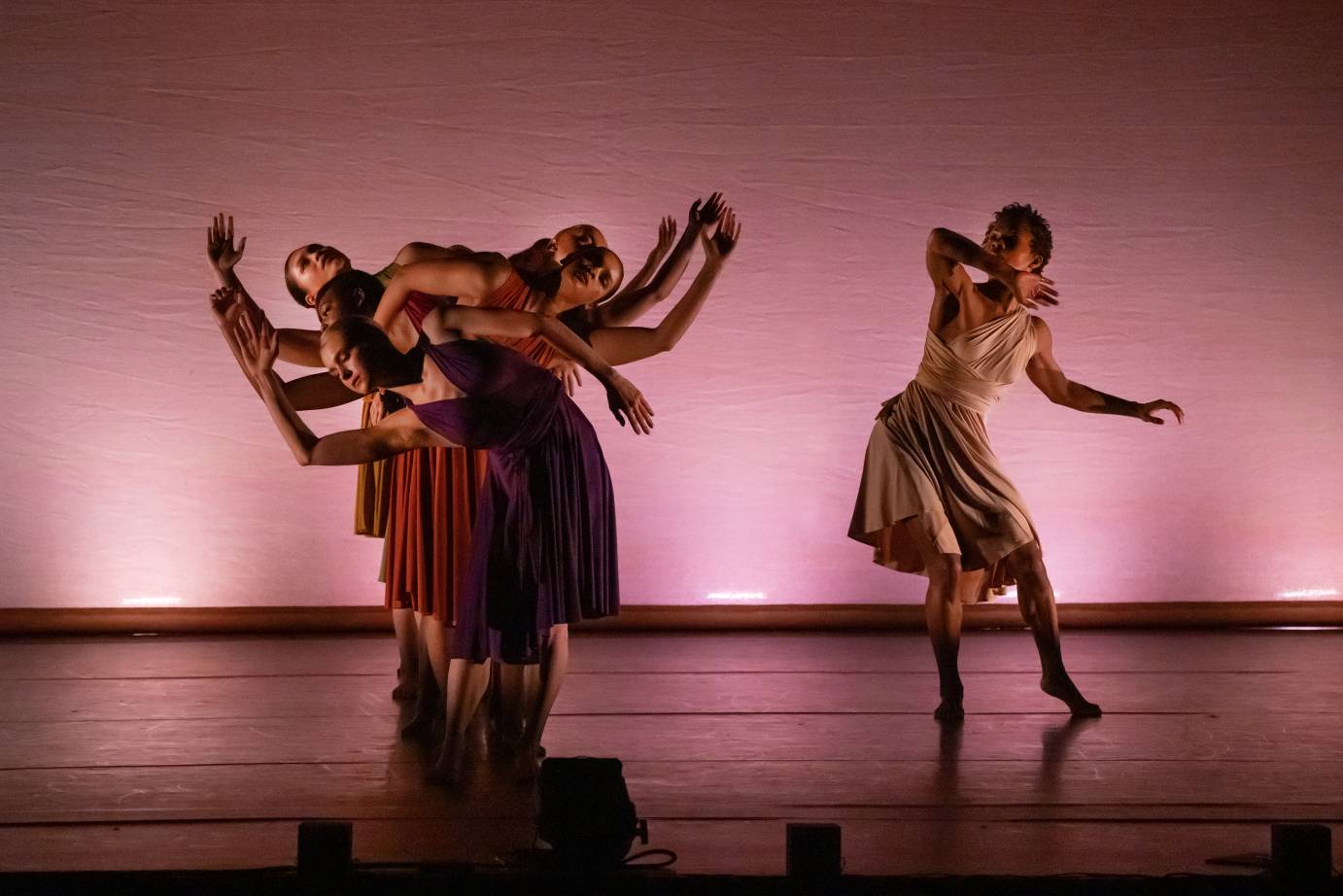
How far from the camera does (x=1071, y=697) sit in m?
3.84

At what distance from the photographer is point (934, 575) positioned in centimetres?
401

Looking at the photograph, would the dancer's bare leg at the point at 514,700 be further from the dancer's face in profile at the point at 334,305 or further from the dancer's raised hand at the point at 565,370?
the dancer's face in profile at the point at 334,305

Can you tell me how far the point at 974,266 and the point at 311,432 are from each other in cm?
185

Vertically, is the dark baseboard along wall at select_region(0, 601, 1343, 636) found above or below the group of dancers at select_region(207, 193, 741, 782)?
below

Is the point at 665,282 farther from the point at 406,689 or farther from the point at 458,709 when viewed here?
the point at 406,689

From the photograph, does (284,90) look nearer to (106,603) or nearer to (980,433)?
(106,603)

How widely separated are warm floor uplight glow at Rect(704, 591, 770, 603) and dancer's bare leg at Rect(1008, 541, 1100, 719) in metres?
2.01

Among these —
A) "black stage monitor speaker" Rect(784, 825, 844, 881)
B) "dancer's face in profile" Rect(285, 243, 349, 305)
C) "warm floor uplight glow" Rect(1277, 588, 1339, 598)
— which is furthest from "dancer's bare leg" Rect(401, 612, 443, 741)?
"warm floor uplight glow" Rect(1277, 588, 1339, 598)

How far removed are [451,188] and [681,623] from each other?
6.33 ft

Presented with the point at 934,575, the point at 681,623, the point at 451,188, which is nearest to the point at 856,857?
the point at 934,575

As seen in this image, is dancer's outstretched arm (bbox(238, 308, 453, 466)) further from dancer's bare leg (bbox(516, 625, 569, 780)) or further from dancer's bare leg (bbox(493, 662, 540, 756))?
dancer's bare leg (bbox(493, 662, 540, 756))

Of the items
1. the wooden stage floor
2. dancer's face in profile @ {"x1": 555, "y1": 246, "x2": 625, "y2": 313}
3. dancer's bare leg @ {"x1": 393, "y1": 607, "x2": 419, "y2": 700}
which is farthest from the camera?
dancer's bare leg @ {"x1": 393, "y1": 607, "x2": 419, "y2": 700}

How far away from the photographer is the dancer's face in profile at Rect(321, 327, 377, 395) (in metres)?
3.01

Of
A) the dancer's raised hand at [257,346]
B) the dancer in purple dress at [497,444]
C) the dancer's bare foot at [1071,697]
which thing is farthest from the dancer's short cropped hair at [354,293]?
the dancer's bare foot at [1071,697]
